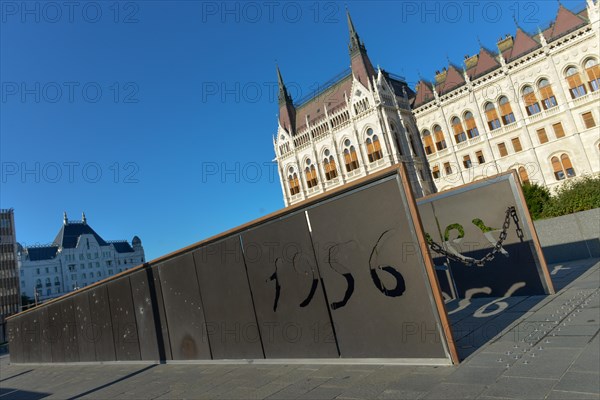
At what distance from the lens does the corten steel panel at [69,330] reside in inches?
501

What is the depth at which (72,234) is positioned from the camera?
96.4 m

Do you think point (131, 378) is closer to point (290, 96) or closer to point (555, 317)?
point (555, 317)

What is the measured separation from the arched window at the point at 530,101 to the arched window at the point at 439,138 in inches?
357

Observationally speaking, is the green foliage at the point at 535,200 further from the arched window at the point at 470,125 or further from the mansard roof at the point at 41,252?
the mansard roof at the point at 41,252

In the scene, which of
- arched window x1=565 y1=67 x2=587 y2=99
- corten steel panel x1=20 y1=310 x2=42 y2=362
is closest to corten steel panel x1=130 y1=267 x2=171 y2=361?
corten steel panel x1=20 y1=310 x2=42 y2=362

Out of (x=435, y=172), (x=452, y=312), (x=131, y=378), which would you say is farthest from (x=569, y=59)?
(x=131, y=378)

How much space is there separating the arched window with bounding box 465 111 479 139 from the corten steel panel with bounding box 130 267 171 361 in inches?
1557

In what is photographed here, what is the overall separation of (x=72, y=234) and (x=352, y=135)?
87.8m

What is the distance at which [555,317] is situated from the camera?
5.77 metres

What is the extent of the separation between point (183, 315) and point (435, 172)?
40518mm

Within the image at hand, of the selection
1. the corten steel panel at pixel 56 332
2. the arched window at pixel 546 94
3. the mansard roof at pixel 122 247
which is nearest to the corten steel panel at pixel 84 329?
the corten steel panel at pixel 56 332

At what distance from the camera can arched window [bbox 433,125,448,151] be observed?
140 feet

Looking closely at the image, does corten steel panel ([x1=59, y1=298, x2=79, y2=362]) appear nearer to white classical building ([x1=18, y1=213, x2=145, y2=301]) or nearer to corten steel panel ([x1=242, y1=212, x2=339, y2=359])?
corten steel panel ([x1=242, y1=212, x2=339, y2=359])

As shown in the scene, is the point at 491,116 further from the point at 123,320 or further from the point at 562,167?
the point at 123,320
